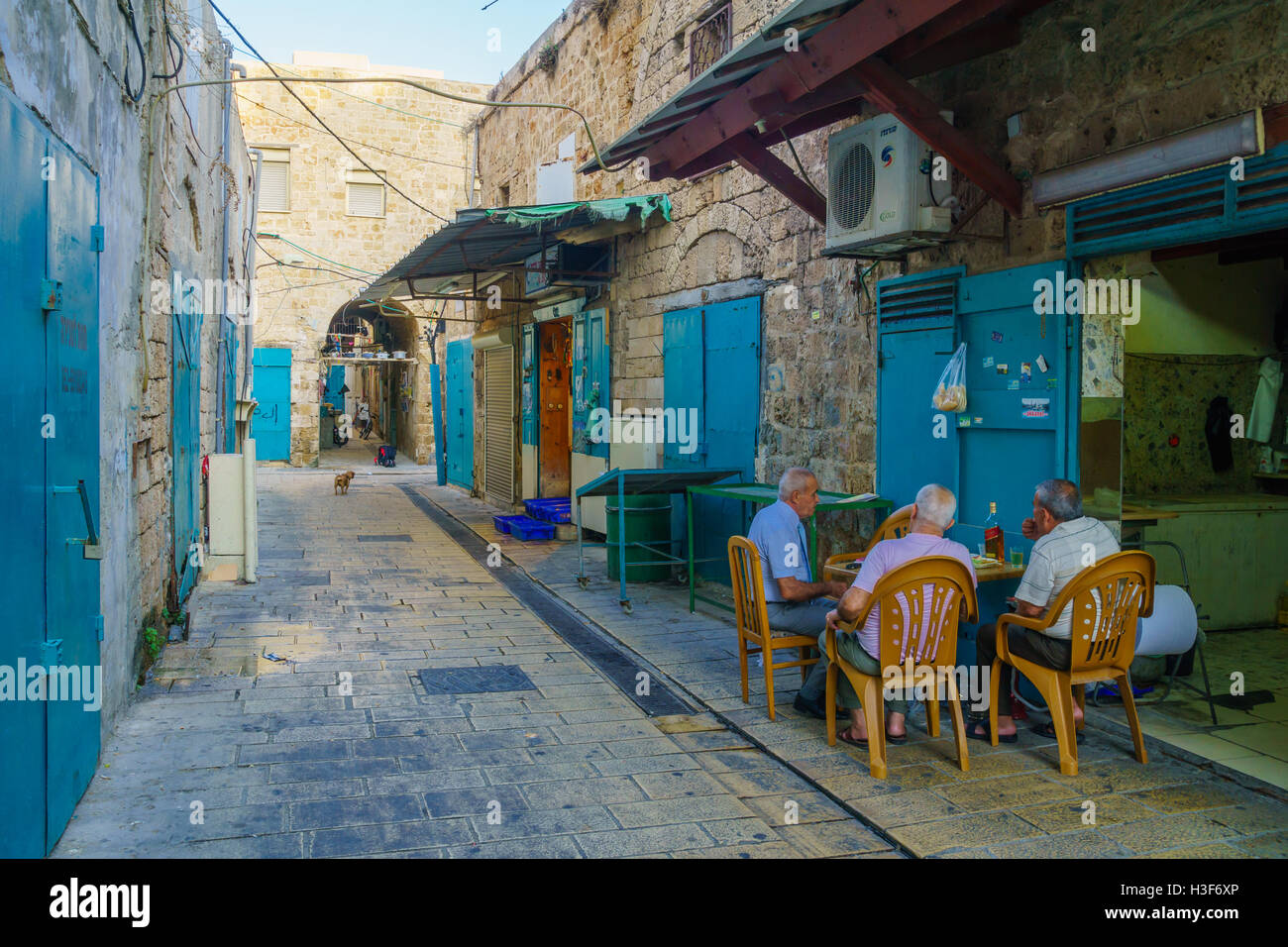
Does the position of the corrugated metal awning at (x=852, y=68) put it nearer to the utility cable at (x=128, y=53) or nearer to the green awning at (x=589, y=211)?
the green awning at (x=589, y=211)

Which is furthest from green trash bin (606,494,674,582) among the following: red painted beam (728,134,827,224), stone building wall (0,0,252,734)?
stone building wall (0,0,252,734)

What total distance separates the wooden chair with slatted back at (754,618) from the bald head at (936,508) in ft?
3.08

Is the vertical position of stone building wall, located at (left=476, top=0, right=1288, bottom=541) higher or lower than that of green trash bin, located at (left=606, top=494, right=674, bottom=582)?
higher

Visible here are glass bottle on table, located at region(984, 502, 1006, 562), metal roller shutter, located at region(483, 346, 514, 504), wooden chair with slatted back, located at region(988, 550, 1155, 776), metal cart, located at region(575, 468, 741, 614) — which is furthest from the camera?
metal roller shutter, located at region(483, 346, 514, 504)

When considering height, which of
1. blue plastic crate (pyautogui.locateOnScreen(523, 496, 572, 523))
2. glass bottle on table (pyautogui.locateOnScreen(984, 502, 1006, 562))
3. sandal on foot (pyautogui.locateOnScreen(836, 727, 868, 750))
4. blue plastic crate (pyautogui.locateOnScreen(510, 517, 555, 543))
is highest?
glass bottle on table (pyautogui.locateOnScreen(984, 502, 1006, 562))

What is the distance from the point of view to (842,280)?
7.30 metres

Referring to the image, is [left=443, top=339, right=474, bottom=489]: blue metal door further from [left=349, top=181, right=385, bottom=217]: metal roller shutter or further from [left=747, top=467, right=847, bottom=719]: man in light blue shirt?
[left=747, top=467, right=847, bottom=719]: man in light blue shirt

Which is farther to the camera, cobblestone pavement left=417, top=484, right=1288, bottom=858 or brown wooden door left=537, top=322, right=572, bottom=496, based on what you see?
brown wooden door left=537, top=322, right=572, bottom=496

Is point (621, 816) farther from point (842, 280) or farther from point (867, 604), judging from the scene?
point (842, 280)

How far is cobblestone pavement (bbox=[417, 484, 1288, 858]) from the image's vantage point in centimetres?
380

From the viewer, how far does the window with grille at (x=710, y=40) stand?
A: 9.12 m

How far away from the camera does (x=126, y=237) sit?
17.1 ft

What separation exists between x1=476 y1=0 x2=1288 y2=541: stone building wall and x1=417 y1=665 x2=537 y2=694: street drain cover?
2.80 meters
